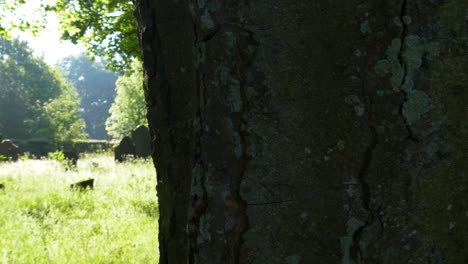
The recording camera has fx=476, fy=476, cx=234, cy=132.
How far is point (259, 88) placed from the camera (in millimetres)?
1351

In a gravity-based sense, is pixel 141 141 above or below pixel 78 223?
above

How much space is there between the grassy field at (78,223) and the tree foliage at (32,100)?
38.5 meters

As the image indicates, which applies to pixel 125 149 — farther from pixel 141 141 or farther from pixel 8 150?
pixel 8 150

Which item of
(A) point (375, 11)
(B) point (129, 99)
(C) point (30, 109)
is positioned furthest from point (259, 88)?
(C) point (30, 109)

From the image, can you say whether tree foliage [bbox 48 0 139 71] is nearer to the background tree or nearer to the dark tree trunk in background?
A: the dark tree trunk in background

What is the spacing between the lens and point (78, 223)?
732 centimetres

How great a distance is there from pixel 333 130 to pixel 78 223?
6.71 metres

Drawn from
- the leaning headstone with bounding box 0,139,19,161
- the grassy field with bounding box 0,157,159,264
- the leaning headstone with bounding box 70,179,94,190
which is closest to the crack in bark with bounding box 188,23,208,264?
the grassy field with bounding box 0,157,159,264

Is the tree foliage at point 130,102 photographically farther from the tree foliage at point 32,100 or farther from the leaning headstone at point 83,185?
the leaning headstone at point 83,185

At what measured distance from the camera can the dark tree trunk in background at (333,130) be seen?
1292 millimetres

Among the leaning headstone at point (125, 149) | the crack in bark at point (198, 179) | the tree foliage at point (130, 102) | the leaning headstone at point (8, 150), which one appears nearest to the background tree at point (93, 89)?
the tree foliage at point (130, 102)

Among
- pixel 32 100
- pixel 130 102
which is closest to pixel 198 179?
pixel 130 102

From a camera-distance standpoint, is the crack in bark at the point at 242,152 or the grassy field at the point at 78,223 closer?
the crack in bark at the point at 242,152

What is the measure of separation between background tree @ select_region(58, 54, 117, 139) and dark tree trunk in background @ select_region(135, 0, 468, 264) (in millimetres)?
96077
